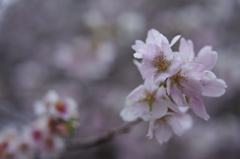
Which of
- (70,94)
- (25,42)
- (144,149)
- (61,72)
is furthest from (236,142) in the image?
(25,42)

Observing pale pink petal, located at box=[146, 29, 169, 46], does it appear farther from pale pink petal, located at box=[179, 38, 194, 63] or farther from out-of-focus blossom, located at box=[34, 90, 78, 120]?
out-of-focus blossom, located at box=[34, 90, 78, 120]

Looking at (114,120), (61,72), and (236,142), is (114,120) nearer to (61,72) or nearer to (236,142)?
(61,72)

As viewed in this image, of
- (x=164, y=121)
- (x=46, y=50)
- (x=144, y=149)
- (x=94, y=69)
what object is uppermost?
(x=46, y=50)

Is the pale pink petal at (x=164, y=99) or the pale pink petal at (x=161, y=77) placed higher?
the pale pink petal at (x=161, y=77)

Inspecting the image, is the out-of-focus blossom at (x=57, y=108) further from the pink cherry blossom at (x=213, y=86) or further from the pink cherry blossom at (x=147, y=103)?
the pink cherry blossom at (x=213, y=86)

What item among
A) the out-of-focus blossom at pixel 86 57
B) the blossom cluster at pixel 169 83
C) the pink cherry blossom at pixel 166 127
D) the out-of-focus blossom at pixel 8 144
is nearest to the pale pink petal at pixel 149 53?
the blossom cluster at pixel 169 83

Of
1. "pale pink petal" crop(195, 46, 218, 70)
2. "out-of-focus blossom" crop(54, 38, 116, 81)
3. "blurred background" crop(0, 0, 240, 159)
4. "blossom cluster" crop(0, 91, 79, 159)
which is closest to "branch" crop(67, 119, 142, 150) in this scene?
"blossom cluster" crop(0, 91, 79, 159)

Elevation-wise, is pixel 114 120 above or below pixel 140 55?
above
